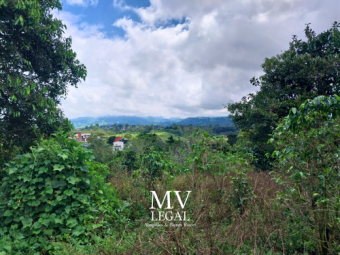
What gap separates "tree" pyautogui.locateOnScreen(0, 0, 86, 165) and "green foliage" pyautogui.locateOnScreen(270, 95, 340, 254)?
454 centimetres

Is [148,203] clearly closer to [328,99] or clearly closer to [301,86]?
[328,99]

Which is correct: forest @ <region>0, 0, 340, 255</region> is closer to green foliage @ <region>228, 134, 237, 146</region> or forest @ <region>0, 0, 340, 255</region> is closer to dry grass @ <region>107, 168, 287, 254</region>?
dry grass @ <region>107, 168, 287, 254</region>

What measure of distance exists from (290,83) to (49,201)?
10.2 m

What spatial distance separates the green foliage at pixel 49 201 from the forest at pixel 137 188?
14mm

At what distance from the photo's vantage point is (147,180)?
3.93 meters

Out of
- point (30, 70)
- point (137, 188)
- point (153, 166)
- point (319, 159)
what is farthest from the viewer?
point (30, 70)

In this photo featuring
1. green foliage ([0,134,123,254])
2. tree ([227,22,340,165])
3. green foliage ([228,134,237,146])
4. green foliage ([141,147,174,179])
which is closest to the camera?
green foliage ([0,134,123,254])

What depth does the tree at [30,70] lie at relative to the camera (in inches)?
152

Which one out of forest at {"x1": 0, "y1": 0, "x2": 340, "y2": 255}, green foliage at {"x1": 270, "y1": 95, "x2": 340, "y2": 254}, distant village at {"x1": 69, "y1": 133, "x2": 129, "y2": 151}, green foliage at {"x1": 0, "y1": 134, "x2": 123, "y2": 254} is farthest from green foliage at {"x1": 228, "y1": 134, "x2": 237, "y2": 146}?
green foliage at {"x1": 0, "y1": 134, "x2": 123, "y2": 254}

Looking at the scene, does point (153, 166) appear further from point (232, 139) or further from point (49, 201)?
point (232, 139)

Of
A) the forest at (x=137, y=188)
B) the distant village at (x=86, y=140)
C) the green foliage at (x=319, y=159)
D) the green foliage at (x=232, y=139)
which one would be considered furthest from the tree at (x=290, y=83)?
the green foliage at (x=232, y=139)

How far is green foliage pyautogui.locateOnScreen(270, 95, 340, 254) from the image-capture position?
2.04 m

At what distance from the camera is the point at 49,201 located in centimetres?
271

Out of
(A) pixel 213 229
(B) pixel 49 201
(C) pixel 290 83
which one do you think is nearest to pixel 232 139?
(C) pixel 290 83
